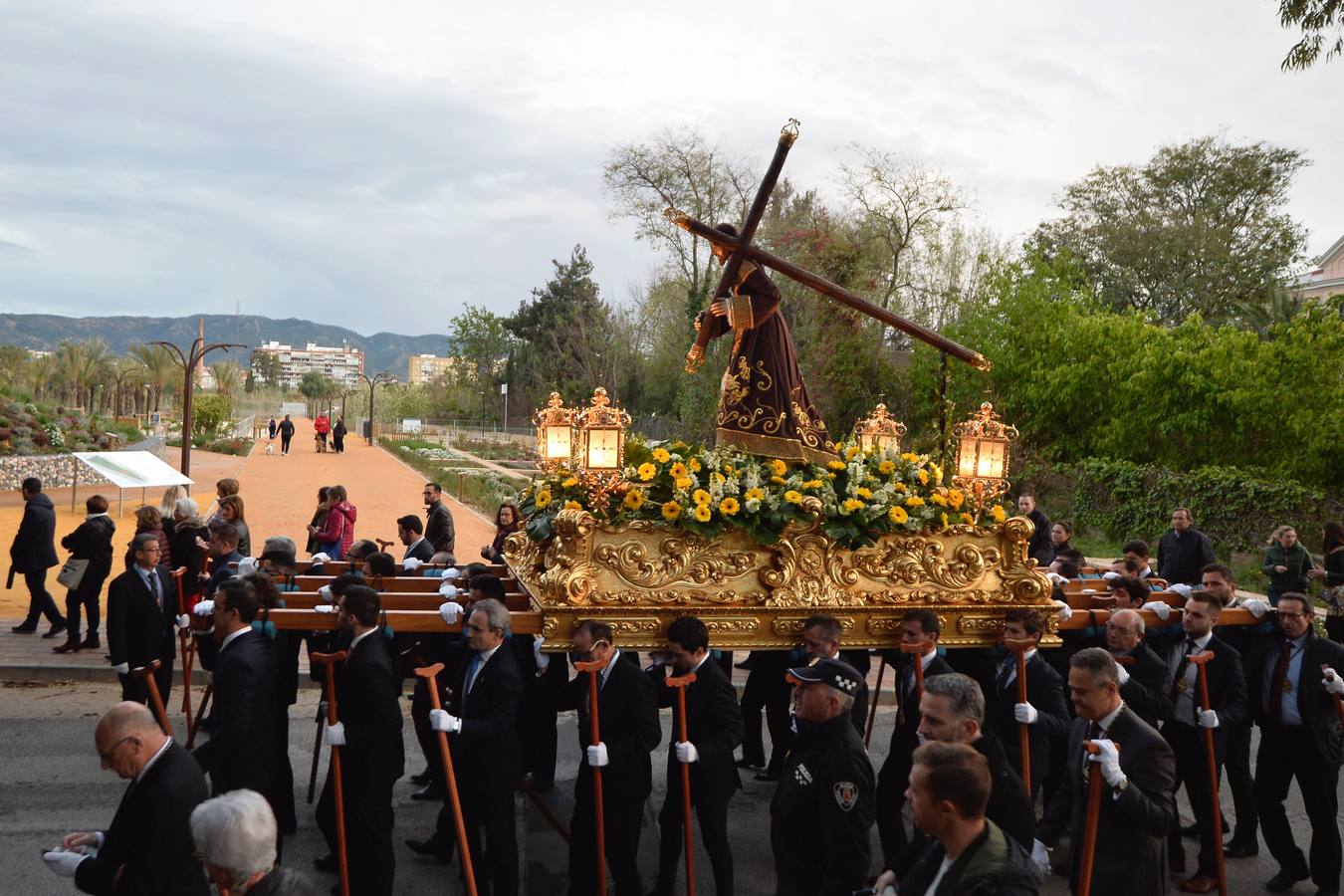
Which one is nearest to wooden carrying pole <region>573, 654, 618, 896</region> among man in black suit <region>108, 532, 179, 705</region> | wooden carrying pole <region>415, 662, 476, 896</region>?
wooden carrying pole <region>415, 662, 476, 896</region>

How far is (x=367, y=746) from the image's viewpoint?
5.53 m

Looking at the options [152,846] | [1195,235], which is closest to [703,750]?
[152,846]

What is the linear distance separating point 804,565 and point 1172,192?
40.5 meters

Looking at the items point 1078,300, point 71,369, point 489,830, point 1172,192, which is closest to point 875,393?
point 1078,300

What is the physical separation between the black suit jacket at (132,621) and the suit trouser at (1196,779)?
24.2 ft

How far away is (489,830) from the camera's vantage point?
225 inches

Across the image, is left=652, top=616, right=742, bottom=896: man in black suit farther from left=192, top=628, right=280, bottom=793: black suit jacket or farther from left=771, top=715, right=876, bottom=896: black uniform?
left=192, top=628, right=280, bottom=793: black suit jacket

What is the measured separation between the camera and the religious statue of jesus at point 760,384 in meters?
7.21

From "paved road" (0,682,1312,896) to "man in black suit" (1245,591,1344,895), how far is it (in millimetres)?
346

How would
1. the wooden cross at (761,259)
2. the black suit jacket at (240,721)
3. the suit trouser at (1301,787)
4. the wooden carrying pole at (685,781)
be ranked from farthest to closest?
1. the wooden cross at (761,259)
2. the suit trouser at (1301,787)
3. the wooden carrying pole at (685,781)
4. the black suit jacket at (240,721)

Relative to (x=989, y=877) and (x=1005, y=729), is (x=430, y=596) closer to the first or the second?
(x=1005, y=729)

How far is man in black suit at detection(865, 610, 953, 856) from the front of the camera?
616 centimetres

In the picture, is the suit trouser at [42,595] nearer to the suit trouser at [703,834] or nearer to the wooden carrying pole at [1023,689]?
the suit trouser at [703,834]

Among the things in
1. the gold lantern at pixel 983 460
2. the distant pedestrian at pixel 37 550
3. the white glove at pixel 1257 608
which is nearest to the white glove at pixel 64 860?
the gold lantern at pixel 983 460
